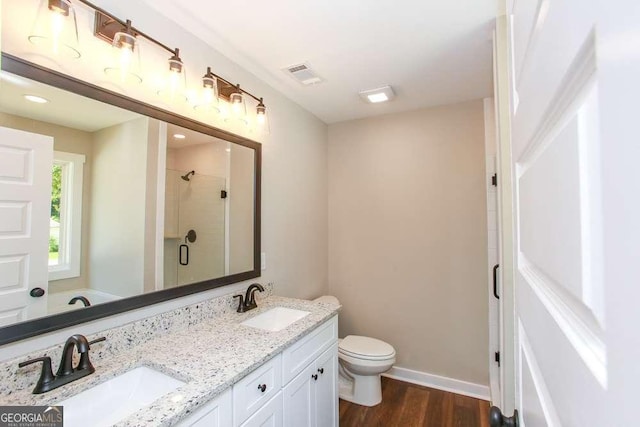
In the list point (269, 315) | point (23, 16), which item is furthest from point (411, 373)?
point (23, 16)

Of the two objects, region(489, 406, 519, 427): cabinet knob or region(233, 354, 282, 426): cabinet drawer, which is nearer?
region(489, 406, 519, 427): cabinet knob

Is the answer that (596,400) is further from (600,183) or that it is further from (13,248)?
(13,248)

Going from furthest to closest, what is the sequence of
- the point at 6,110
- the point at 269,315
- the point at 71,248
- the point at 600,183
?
the point at 269,315
the point at 71,248
the point at 6,110
the point at 600,183

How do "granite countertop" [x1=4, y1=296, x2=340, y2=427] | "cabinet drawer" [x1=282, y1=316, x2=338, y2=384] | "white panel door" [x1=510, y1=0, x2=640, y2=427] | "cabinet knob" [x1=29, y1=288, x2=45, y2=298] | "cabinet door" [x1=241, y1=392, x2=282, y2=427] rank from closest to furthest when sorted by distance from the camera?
"white panel door" [x1=510, y1=0, x2=640, y2=427]
"granite countertop" [x1=4, y1=296, x2=340, y2=427]
"cabinet knob" [x1=29, y1=288, x2=45, y2=298]
"cabinet door" [x1=241, y1=392, x2=282, y2=427]
"cabinet drawer" [x1=282, y1=316, x2=338, y2=384]

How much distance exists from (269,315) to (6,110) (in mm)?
1498

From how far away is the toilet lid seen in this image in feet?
7.33

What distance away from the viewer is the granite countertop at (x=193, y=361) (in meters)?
0.90

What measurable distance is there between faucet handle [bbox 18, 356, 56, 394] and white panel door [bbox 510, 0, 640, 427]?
1.36m

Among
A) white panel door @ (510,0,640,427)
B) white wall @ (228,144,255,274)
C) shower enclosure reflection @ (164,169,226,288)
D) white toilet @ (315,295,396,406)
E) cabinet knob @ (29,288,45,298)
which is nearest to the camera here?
white panel door @ (510,0,640,427)

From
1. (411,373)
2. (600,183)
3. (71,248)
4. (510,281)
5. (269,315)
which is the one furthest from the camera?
(411,373)

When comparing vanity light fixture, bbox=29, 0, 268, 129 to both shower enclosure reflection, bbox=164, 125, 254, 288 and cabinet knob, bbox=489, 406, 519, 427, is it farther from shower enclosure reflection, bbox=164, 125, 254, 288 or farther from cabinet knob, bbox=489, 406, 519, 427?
cabinet knob, bbox=489, 406, 519, 427

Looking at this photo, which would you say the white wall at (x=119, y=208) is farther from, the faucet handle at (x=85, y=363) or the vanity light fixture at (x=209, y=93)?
the vanity light fixture at (x=209, y=93)

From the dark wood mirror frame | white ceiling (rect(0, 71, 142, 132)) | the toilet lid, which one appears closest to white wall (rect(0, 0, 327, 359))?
the dark wood mirror frame

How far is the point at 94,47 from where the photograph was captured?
1.21 metres
